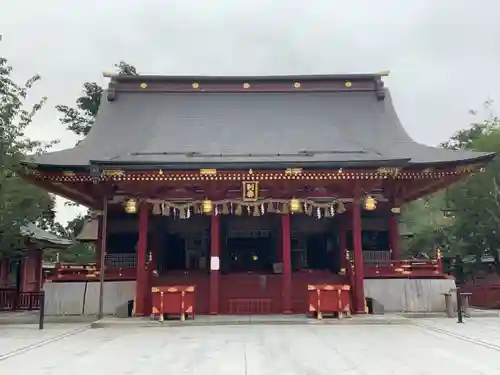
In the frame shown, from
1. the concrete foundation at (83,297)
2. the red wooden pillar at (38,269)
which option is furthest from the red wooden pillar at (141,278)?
A: the red wooden pillar at (38,269)

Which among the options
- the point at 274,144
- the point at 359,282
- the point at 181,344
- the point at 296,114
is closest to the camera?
the point at 181,344

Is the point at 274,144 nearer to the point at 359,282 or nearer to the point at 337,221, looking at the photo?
the point at 337,221

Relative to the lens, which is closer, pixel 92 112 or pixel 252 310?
pixel 252 310

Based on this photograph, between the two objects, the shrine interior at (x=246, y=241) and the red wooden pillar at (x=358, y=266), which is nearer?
the red wooden pillar at (x=358, y=266)

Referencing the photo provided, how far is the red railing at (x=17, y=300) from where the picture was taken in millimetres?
19781

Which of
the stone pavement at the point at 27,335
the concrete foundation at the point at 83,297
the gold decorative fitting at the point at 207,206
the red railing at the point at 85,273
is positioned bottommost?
the stone pavement at the point at 27,335

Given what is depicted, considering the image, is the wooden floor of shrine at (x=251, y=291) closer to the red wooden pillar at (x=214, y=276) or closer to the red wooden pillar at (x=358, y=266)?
the red wooden pillar at (x=214, y=276)

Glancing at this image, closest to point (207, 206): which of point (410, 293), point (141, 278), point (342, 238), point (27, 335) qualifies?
point (141, 278)

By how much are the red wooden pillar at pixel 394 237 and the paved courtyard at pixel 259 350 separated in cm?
480

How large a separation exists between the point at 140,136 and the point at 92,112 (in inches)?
683

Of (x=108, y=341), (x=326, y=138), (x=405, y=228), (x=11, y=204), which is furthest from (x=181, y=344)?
(x=405, y=228)

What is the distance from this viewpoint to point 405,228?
2552 cm

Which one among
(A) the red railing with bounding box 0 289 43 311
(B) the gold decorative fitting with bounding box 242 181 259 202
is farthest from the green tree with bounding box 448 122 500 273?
(A) the red railing with bounding box 0 289 43 311

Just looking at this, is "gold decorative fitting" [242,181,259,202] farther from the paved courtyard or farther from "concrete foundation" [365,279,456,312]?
"concrete foundation" [365,279,456,312]
